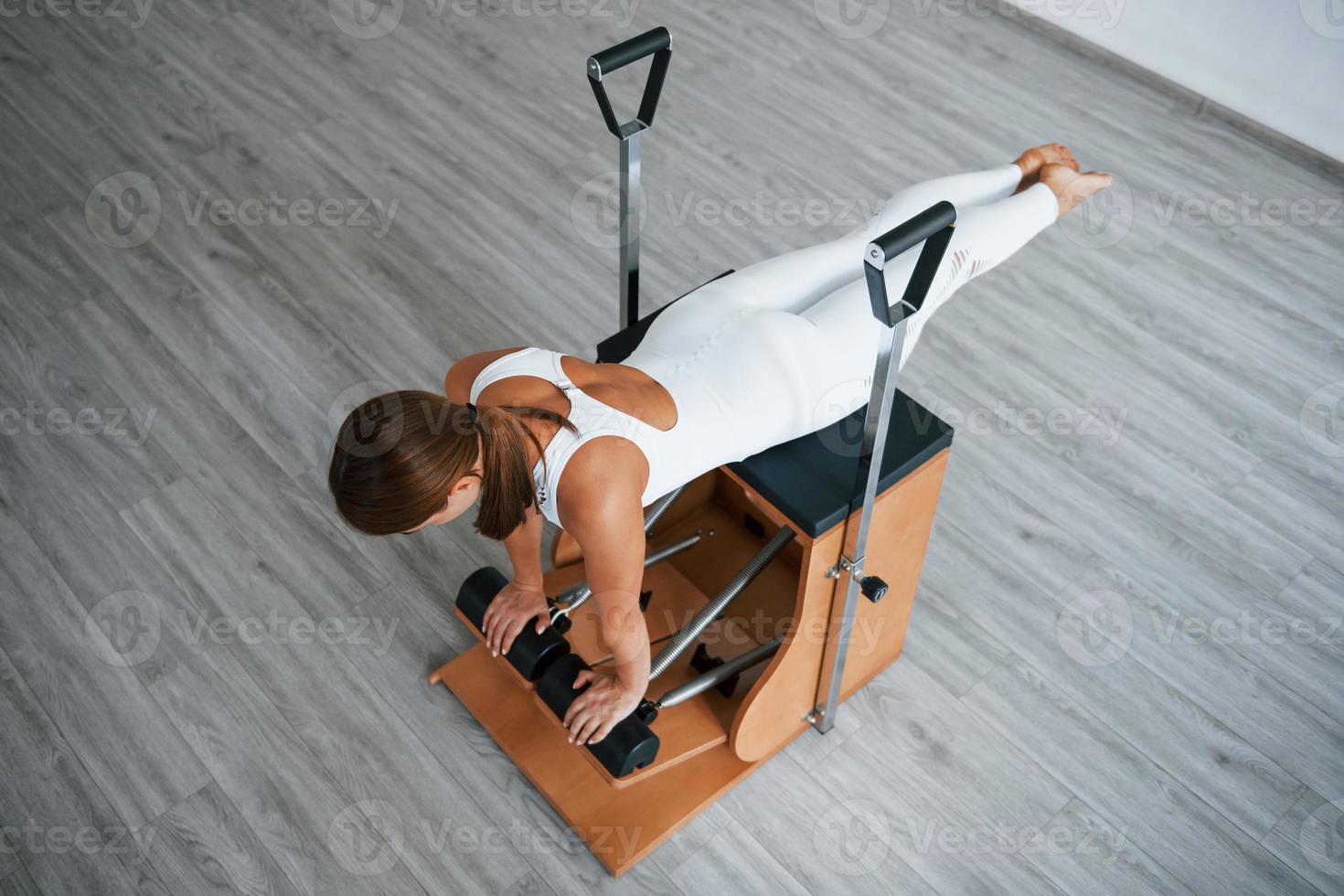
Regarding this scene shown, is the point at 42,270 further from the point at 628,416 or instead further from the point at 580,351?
the point at 628,416

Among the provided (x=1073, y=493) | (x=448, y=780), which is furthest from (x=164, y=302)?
(x=1073, y=493)

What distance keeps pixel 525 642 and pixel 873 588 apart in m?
0.59

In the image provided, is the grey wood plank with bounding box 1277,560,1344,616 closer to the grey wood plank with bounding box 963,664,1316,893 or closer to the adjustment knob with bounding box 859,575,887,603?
the grey wood plank with bounding box 963,664,1316,893

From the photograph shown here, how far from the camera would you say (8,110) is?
3.55 meters

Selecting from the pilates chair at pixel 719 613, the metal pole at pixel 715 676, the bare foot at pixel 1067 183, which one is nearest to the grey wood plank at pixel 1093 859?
the pilates chair at pixel 719 613

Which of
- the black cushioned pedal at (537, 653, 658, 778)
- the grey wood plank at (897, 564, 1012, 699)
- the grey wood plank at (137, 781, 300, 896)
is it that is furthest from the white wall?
the grey wood plank at (137, 781, 300, 896)

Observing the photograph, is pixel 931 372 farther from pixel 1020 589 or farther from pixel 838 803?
pixel 838 803

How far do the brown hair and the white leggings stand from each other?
1.05ft

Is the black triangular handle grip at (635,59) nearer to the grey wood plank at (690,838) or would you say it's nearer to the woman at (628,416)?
the woman at (628,416)

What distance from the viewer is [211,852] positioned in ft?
6.64

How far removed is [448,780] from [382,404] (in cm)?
89

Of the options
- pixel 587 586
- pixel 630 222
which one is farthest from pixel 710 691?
pixel 630 222

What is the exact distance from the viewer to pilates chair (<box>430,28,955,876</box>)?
184 centimetres

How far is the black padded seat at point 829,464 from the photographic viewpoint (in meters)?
1.79
